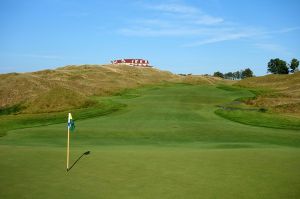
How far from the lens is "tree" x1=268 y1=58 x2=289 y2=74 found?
446 feet

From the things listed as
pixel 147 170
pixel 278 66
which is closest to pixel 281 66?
pixel 278 66

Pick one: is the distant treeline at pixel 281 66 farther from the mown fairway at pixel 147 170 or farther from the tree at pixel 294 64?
the mown fairway at pixel 147 170

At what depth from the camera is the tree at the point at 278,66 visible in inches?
5349

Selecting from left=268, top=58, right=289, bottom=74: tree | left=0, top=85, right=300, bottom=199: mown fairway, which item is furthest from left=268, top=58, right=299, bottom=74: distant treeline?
left=0, top=85, right=300, bottom=199: mown fairway

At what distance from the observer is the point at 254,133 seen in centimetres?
2336

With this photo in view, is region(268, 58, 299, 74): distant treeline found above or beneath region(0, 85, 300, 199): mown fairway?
above

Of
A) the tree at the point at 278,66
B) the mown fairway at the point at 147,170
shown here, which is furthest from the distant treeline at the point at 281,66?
the mown fairway at the point at 147,170

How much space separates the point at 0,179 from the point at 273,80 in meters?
83.2

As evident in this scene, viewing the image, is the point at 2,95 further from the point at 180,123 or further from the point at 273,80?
the point at 273,80

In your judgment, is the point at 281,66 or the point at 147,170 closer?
the point at 147,170

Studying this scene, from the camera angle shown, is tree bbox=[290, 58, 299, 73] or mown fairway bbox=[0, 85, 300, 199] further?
tree bbox=[290, 58, 299, 73]

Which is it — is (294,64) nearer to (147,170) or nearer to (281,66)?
(281,66)

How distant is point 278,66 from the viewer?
448ft

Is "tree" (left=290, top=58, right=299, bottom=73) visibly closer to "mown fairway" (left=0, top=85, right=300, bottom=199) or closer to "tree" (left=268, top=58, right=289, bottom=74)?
"tree" (left=268, top=58, right=289, bottom=74)
